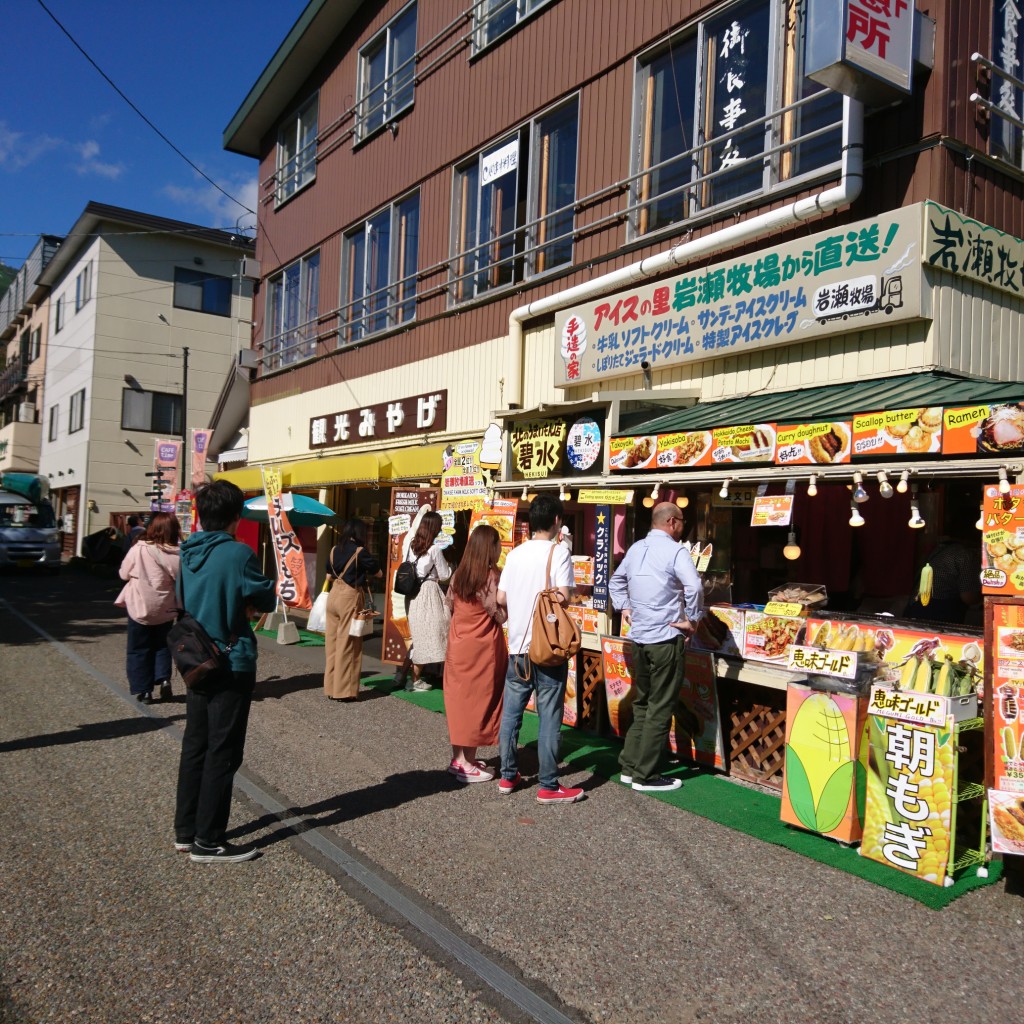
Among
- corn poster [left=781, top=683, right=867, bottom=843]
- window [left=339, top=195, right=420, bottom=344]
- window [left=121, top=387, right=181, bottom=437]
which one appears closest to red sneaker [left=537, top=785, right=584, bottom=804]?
corn poster [left=781, top=683, right=867, bottom=843]

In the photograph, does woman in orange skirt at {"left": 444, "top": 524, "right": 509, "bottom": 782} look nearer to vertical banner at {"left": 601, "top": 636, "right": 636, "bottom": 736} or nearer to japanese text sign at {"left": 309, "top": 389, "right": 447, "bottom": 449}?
vertical banner at {"left": 601, "top": 636, "right": 636, "bottom": 736}

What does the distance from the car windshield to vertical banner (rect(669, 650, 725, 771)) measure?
80.8 ft

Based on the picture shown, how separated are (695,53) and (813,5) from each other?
2898 mm

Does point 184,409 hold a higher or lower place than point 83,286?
lower

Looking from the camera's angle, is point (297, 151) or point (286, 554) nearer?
point (286, 554)

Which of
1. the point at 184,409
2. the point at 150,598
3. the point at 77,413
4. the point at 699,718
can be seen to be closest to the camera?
the point at 699,718

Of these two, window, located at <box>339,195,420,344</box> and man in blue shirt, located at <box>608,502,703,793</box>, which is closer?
man in blue shirt, located at <box>608,502,703,793</box>

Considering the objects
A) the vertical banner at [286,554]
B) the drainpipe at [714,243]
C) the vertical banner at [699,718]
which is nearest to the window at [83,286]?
the vertical banner at [286,554]

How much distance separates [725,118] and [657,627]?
18.9 ft

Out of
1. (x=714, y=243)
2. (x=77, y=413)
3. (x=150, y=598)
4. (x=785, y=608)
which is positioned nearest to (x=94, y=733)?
(x=150, y=598)

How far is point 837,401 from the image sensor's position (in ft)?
21.3

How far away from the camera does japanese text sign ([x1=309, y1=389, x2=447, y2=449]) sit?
13.0 m

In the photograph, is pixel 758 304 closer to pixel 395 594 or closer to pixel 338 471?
pixel 395 594

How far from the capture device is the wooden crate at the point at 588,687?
7688mm
